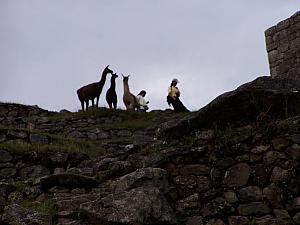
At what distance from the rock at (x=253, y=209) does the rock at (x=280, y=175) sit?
308 millimetres

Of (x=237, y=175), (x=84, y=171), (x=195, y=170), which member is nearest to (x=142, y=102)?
(x=84, y=171)

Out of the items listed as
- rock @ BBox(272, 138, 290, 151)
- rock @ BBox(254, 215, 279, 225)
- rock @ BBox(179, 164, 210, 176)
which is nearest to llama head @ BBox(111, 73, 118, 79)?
rock @ BBox(179, 164, 210, 176)

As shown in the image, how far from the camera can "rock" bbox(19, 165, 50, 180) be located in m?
9.59

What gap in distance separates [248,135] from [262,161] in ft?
1.33

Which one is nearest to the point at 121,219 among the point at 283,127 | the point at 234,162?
the point at 234,162

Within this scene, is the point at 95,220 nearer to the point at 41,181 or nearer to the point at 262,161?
the point at 41,181

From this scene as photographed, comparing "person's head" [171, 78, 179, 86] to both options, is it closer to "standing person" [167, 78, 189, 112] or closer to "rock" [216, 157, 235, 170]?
"standing person" [167, 78, 189, 112]

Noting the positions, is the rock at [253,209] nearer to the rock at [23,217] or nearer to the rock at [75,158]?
the rock at [23,217]

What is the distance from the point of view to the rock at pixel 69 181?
648cm

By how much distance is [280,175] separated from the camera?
5902 mm

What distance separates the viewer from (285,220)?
5.52 metres

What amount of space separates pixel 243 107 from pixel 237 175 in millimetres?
1424

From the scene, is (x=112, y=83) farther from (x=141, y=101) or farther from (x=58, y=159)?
(x=58, y=159)

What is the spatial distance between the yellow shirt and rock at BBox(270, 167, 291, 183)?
9.77 m
